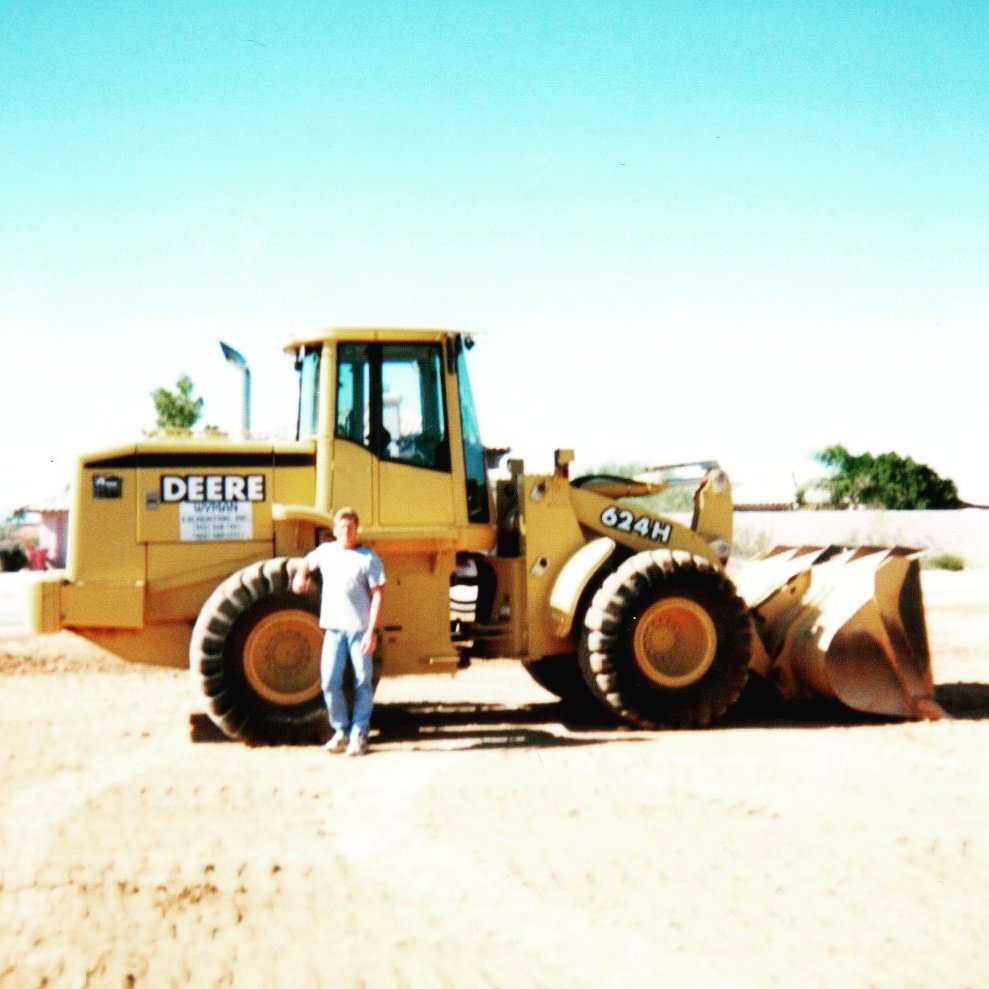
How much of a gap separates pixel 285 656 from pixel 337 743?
78 centimetres

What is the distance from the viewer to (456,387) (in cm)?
914

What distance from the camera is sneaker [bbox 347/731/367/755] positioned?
8.05 meters

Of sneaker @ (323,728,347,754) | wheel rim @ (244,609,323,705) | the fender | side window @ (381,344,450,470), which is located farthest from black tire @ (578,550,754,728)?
wheel rim @ (244,609,323,705)

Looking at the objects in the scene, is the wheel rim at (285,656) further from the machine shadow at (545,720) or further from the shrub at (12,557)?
the shrub at (12,557)

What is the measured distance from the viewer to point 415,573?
909 cm

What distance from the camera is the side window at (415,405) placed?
29.7 feet

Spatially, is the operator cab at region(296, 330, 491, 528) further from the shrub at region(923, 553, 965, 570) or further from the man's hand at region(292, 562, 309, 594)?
the shrub at region(923, 553, 965, 570)

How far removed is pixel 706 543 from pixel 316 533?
3211 mm

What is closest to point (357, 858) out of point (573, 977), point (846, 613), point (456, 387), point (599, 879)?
point (599, 879)

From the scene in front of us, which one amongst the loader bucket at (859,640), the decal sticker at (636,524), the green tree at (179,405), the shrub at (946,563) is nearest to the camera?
the loader bucket at (859,640)

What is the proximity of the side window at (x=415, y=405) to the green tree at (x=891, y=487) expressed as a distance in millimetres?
49169

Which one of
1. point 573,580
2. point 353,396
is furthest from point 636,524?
point 353,396

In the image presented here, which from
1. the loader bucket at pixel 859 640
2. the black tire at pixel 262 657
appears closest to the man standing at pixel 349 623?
the black tire at pixel 262 657

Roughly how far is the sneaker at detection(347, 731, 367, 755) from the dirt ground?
0.57 ft
